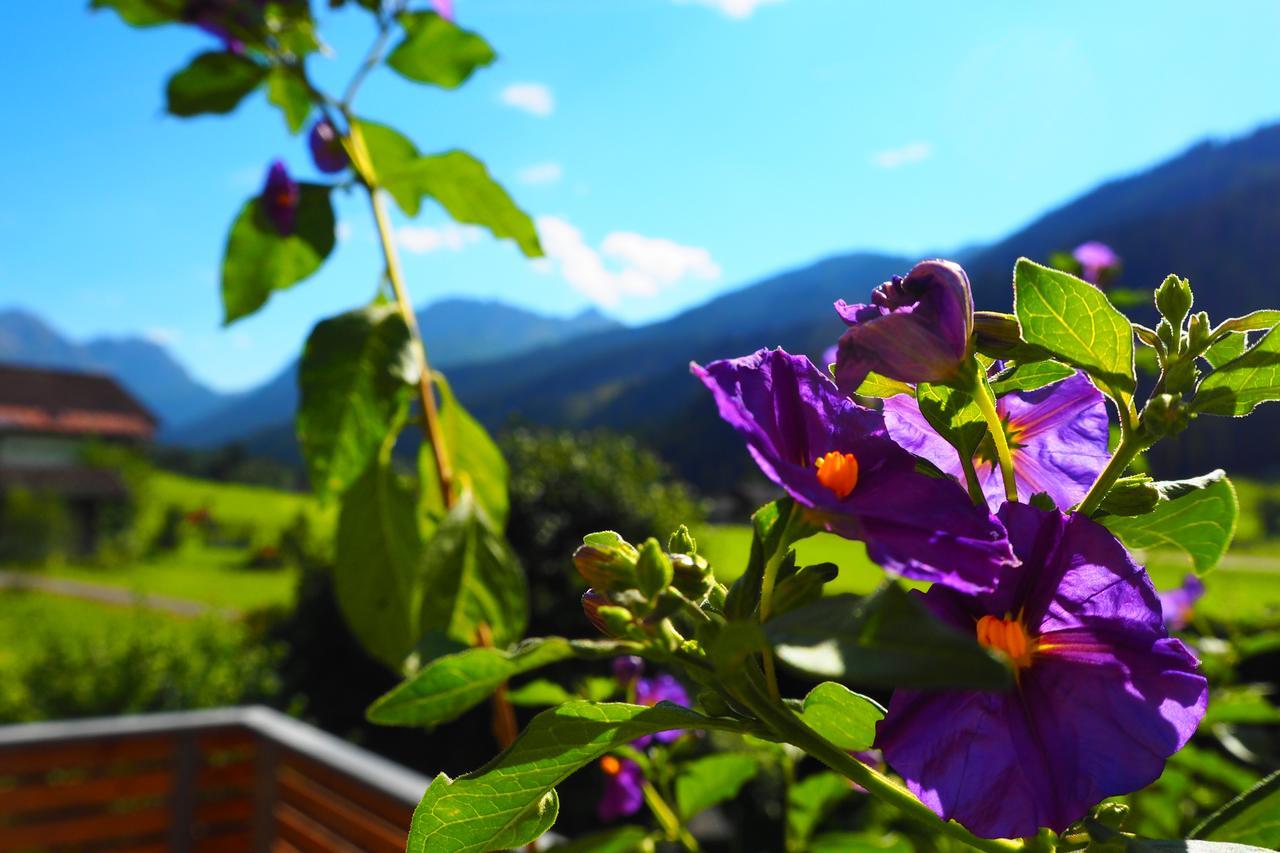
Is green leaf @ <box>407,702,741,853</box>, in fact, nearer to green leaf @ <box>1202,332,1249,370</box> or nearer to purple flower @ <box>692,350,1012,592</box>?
purple flower @ <box>692,350,1012,592</box>

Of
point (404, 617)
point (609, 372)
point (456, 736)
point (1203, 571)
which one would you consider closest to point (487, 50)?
point (404, 617)

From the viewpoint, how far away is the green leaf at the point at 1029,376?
33cm

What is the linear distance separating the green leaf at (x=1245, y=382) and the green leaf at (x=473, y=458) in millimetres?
620

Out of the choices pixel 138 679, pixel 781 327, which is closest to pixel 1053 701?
pixel 138 679

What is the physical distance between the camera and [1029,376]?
337 millimetres

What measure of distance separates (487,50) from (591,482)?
3149mm

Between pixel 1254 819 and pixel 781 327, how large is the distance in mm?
46828

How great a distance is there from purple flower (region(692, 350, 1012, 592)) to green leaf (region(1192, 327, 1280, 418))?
103 millimetres

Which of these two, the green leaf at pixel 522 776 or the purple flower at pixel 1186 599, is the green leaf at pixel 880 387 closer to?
the green leaf at pixel 522 776

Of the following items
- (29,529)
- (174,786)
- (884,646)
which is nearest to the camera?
(884,646)

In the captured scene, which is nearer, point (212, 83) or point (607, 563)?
point (607, 563)

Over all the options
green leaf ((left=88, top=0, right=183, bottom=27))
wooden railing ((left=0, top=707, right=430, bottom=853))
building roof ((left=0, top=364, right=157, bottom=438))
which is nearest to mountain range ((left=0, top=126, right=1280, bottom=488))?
green leaf ((left=88, top=0, right=183, bottom=27))

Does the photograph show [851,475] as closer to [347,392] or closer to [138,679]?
[347,392]

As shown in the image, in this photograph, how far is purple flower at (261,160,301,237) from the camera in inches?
32.1
